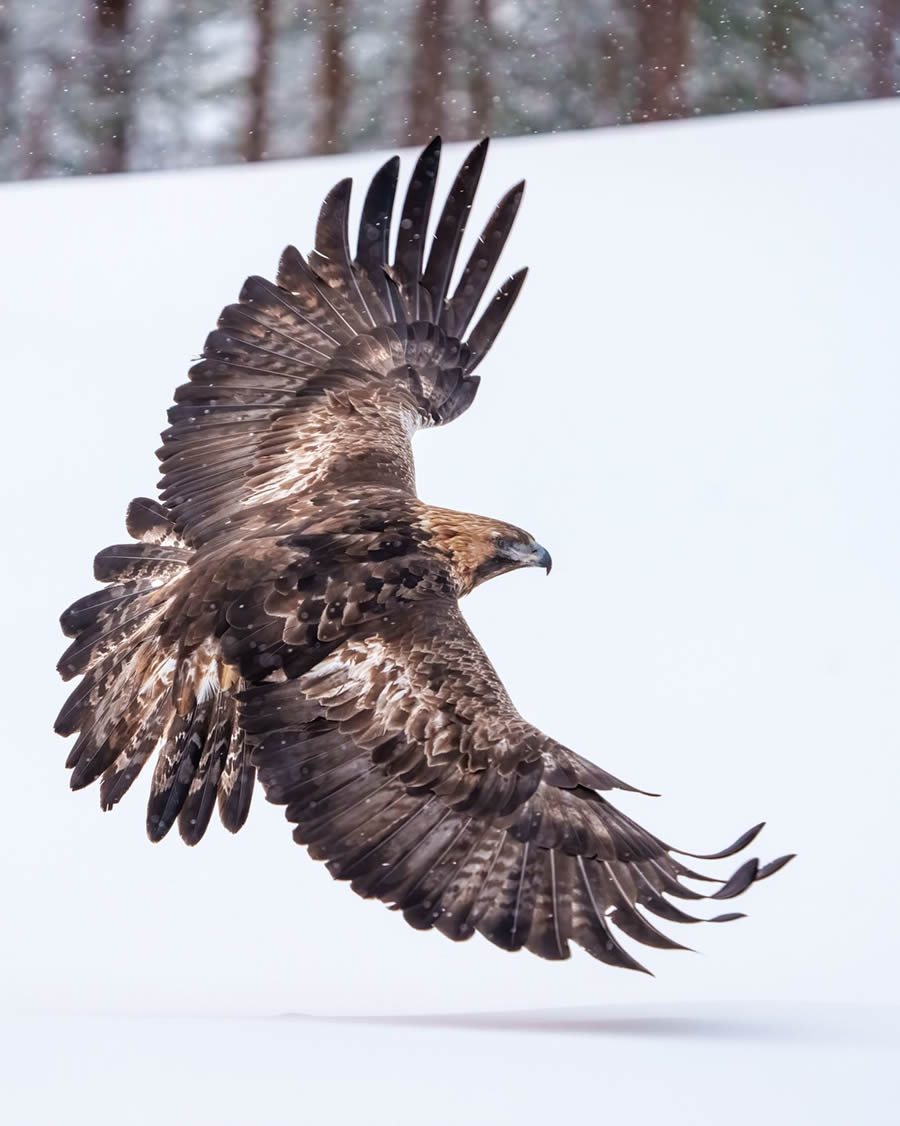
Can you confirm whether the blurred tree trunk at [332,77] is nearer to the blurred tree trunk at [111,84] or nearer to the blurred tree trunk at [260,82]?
the blurred tree trunk at [260,82]

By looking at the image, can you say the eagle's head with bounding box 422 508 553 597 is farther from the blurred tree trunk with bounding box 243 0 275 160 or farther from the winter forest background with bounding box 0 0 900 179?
the blurred tree trunk with bounding box 243 0 275 160

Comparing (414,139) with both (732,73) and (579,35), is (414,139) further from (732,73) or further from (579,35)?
(732,73)

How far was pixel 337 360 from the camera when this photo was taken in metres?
3.45

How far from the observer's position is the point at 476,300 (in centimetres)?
351

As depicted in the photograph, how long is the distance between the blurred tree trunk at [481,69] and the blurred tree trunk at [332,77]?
44cm

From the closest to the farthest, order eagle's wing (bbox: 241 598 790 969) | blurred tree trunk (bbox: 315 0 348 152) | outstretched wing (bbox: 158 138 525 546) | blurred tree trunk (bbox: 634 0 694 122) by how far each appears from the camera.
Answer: eagle's wing (bbox: 241 598 790 969), outstretched wing (bbox: 158 138 525 546), blurred tree trunk (bbox: 634 0 694 122), blurred tree trunk (bbox: 315 0 348 152)

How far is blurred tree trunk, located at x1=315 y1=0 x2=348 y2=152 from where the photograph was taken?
15.9ft

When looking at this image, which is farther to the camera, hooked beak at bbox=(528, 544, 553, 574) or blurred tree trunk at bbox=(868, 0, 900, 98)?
blurred tree trunk at bbox=(868, 0, 900, 98)

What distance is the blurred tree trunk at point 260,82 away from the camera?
16.1 feet

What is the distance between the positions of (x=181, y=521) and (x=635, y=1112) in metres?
1.67

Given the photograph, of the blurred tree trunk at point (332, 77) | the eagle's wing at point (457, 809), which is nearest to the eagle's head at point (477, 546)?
the eagle's wing at point (457, 809)

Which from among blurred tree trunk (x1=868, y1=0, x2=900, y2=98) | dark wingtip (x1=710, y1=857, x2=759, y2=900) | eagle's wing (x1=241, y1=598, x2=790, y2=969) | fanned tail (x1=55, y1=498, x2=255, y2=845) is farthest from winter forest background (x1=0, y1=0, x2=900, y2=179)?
dark wingtip (x1=710, y1=857, x2=759, y2=900)

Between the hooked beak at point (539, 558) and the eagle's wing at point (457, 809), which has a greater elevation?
the hooked beak at point (539, 558)

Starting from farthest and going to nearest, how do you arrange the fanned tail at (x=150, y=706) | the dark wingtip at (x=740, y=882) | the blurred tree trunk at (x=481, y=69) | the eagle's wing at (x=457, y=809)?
the blurred tree trunk at (x=481, y=69)
the fanned tail at (x=150, y=706)
the eagle's wing at (x=457, y=809)
the dark wingtip at (x=740, y=882)
